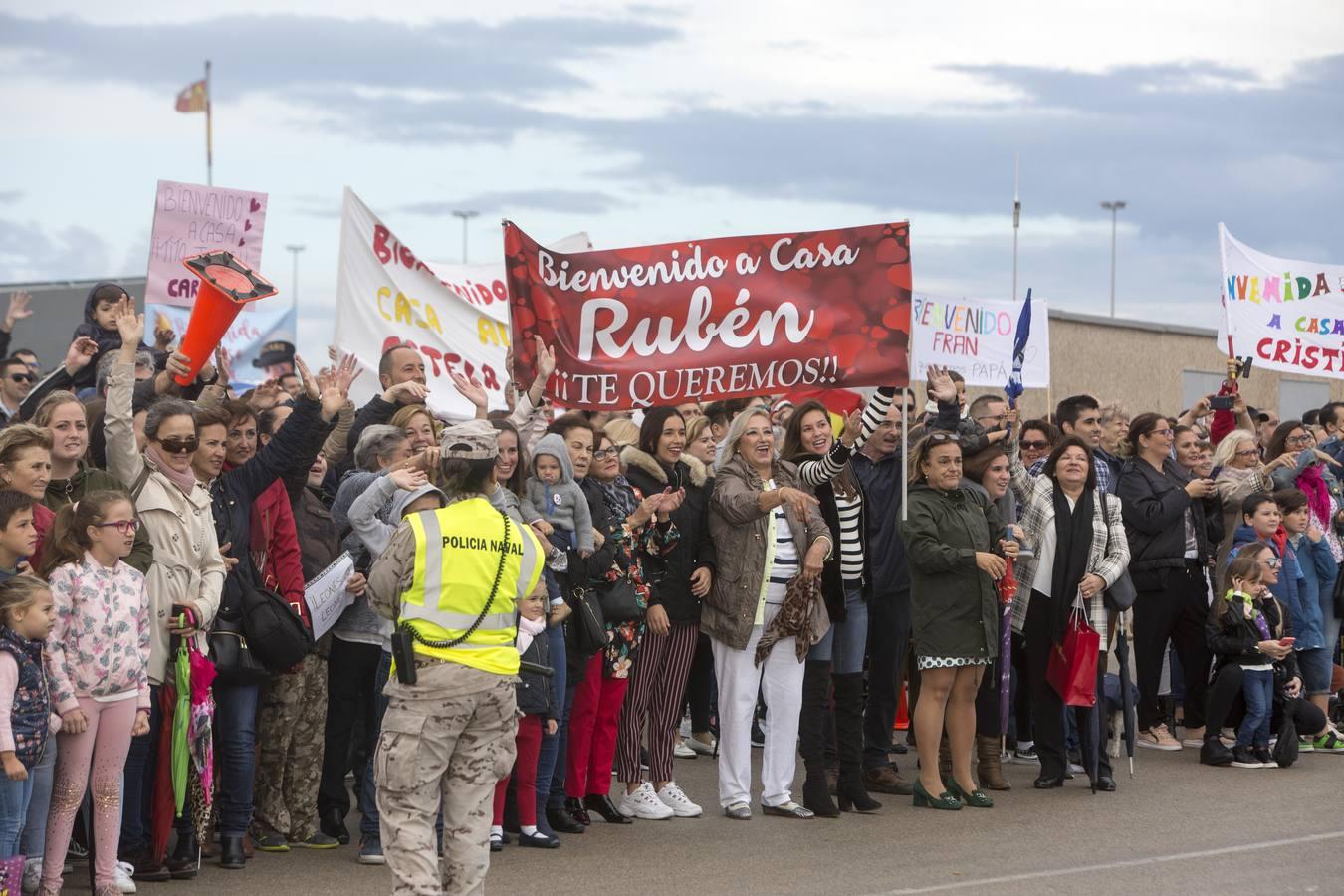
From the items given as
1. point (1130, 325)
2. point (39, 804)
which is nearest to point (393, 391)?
point (39, 804)

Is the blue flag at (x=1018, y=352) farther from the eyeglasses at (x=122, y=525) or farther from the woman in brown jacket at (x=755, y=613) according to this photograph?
the eyeglasses at (x=122, y=525)

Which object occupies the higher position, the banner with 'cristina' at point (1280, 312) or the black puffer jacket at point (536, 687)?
the banner with 'cristina' at point (1280, 312)

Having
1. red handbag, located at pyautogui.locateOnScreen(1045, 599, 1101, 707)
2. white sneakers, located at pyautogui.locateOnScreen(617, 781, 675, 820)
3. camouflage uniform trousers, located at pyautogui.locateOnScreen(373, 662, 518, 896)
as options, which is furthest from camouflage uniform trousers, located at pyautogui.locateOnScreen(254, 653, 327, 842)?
red handbag, located at pyautogui.locateOnScreen(1045, 599, 1101, 707)

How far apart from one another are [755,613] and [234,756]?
294 centimetres

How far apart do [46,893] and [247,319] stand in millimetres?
19697

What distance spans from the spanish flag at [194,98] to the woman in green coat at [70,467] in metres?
41.8

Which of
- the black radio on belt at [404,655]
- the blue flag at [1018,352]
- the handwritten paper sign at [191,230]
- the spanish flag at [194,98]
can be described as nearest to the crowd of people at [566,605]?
the black radio on belt at [404,655]

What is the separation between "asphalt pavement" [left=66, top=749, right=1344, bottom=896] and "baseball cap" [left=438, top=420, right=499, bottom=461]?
7.48ft

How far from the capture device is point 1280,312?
15664 mm

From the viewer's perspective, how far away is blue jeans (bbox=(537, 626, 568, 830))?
9.03 metres

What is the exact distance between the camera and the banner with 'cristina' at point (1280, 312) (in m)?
15.5

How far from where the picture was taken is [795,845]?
355 inches

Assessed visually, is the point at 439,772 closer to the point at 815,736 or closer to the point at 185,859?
the point at 185,859

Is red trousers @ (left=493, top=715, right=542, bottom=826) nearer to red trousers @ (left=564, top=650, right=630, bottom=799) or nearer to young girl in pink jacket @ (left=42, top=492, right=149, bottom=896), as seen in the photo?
red trousers @ (left=564, top=650, right=630, bottom=799)
